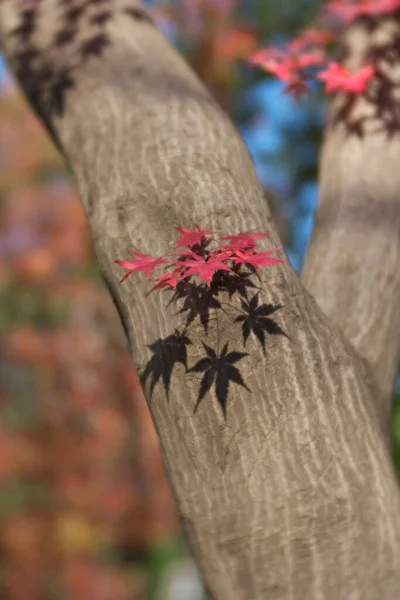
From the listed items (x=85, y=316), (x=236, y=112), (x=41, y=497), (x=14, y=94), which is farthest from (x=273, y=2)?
(x=41, y=497)

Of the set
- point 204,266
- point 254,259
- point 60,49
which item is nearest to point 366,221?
point 254,259

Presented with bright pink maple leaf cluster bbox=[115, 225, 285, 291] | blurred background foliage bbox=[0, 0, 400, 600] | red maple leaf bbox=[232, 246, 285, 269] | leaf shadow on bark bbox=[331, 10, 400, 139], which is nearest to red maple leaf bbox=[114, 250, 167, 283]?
bright pink maple leaf cluster bbox=[115, 225, 285, 291]

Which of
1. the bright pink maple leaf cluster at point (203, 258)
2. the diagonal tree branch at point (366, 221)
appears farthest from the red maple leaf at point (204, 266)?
the diagonal tree branch at point (366, 221)

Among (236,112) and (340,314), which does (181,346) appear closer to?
(340,314)

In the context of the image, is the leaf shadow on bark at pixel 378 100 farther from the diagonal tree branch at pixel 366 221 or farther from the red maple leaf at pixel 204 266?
the red maple leaf at pixel 204 266

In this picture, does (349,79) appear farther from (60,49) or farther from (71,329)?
(71,329)

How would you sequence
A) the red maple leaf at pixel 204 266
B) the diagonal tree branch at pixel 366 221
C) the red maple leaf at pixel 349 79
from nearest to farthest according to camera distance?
the red maple leaf at pixel 204 266
the diagonal tree branch at pixel 366 221
the red maple leaf at pixel 349 79
